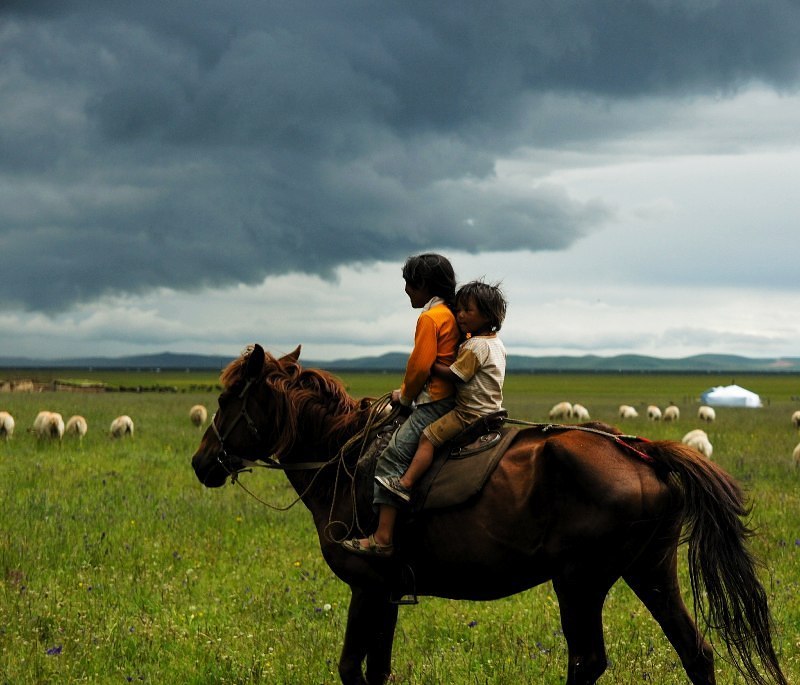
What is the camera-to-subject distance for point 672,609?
5844 mm

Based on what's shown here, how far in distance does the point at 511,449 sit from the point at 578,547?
810mm

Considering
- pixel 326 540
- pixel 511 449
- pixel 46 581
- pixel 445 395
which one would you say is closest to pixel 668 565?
pixel 511 449

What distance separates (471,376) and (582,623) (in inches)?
72.2

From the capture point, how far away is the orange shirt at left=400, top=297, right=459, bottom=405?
18.4 feet

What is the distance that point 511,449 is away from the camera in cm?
581

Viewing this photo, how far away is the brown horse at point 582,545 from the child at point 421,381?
20cm

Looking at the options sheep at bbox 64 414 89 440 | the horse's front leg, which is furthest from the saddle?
sheep at bbox 64 414 89 440

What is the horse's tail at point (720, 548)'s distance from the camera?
5.48 m

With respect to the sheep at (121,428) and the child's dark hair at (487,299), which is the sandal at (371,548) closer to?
the child's dark hair at (487,299)

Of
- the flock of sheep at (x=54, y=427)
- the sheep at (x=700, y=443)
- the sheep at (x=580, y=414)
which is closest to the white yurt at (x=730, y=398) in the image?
→ the sheep at (x=580, y=414)

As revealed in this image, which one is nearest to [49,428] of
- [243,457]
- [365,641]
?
[243,457]

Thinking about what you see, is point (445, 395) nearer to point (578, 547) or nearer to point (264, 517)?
point (578, 547)

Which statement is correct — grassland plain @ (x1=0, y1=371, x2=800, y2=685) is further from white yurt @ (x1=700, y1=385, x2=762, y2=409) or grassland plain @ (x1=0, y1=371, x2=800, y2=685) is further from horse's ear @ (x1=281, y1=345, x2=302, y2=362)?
white yurt @ (x1=700, y1=385, x2=762, y2=409)

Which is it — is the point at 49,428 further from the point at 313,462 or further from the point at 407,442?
the point at 407,442
